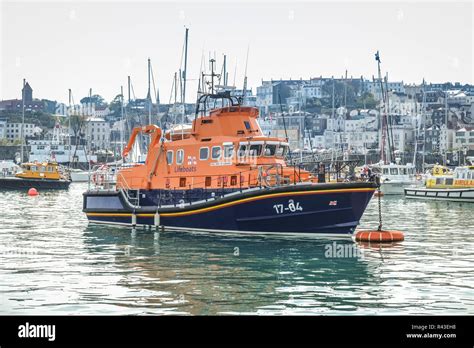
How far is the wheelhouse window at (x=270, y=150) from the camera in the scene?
2639 cm

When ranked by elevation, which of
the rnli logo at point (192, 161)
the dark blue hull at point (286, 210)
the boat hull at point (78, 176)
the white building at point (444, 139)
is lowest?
the boat hull at point (78, 176)

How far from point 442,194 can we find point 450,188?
3.98 ft

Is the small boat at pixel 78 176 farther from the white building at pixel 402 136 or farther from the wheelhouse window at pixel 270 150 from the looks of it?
the wheelhouse window at pixel 270 150

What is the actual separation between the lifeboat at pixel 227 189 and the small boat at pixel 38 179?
49.9 meters

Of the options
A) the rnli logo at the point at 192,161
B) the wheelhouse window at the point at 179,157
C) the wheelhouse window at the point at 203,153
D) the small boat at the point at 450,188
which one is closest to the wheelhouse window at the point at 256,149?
the wheelhouse window at the point at 203,153

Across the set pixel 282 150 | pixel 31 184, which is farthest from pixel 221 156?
pixel 31 184

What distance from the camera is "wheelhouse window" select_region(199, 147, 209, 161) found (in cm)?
2690

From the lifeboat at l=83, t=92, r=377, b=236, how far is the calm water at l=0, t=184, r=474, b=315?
28.5 inches

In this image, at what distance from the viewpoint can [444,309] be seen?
13.6 metres

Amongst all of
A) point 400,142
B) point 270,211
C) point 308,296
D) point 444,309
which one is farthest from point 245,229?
point 400,142

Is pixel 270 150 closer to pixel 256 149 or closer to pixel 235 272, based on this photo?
pixel 256 149

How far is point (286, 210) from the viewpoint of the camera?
23875 mm
